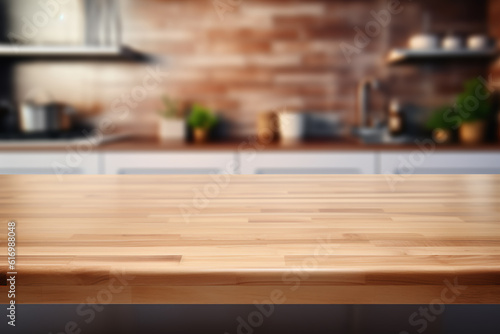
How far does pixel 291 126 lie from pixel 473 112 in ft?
3.17

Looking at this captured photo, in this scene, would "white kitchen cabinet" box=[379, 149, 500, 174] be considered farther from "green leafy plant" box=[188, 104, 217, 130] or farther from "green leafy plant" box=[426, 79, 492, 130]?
"green leafy plant" box=[188, 104, 217, 130]

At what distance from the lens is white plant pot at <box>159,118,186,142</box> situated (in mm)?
2691

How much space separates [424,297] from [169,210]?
1.51 ft

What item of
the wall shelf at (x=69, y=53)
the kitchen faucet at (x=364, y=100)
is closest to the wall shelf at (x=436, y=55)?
the kitchen faucet at (x=364, y=100)

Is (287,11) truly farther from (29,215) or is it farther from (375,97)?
(29,215)

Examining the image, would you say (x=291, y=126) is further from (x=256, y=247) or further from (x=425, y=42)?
(x=256, y=247)

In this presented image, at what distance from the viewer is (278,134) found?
286cm

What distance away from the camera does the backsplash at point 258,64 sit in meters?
2.87

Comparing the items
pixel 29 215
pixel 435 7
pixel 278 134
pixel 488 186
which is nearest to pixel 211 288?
pixel 29 215

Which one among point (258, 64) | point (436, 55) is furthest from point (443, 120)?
point (258, 64)

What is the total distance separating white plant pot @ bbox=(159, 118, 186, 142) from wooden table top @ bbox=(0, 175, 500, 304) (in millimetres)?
1716

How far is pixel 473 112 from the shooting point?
2.53m

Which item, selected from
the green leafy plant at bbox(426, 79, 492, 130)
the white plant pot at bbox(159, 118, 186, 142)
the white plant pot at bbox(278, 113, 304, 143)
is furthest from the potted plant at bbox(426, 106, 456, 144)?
the white plant pot at bbox(159, 118, 186, 142)

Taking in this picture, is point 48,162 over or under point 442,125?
under
